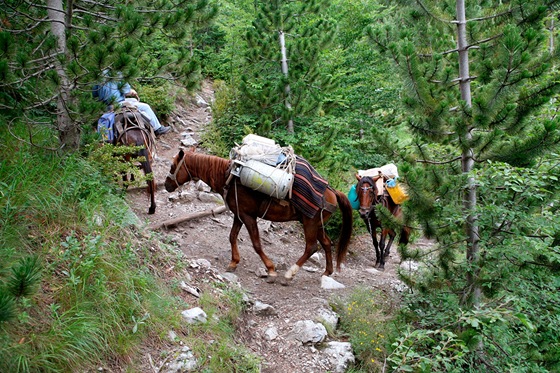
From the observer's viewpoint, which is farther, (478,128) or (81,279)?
(478,128)

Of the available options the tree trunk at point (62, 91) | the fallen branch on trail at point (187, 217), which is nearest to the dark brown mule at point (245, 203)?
the fallen branch on trail at point (187, 217)

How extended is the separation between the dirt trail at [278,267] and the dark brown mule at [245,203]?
1.40ft

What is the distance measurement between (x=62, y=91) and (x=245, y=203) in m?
3.02

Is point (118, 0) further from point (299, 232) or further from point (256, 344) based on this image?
point (299, 232)

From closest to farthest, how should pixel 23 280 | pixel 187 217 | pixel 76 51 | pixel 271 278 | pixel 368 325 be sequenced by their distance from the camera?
pixel 23 280, pixel 76 51, pixel 368 325, pixel 271 278, pixel 187 217

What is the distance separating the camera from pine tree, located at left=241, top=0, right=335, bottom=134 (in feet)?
37.7

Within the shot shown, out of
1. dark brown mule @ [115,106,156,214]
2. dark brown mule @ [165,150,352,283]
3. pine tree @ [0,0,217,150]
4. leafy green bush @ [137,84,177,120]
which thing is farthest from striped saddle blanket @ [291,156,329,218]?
leafy green bush @ [137,84,177,120]

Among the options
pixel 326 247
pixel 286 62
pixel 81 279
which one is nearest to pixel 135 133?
pixel 326 247

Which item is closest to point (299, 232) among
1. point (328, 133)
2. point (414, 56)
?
point (328, 133)

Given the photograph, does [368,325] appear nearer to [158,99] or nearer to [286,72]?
[286,72]

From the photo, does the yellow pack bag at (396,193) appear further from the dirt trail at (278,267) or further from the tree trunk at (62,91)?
the tree trunk at (62,91)

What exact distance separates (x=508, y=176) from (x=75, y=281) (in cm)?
414

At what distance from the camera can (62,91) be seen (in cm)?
485

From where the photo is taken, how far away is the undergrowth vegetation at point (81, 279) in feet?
9.96
